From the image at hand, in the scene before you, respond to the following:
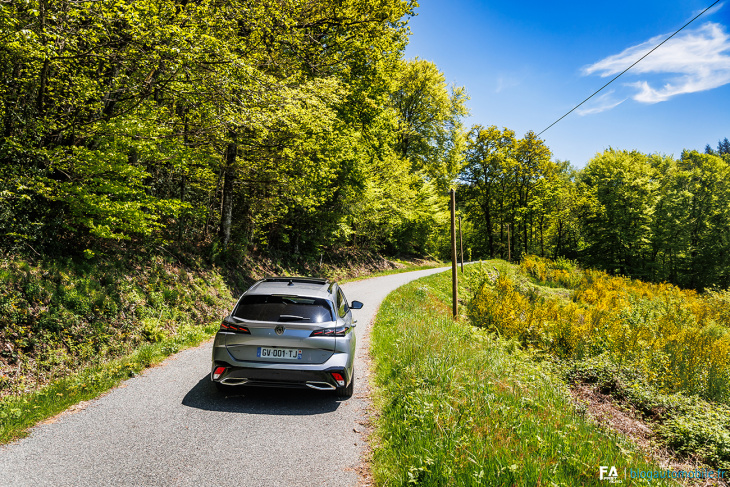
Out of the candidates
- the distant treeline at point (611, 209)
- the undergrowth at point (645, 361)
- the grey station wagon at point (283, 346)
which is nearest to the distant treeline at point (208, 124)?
the grey station wagon at point (283, 346)

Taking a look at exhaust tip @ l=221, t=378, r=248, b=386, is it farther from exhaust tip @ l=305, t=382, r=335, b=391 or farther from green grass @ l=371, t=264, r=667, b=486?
green grass @ l=371, t=264, r=667, b=486

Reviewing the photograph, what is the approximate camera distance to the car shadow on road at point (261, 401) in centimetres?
461

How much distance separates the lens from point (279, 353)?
15.3 ft

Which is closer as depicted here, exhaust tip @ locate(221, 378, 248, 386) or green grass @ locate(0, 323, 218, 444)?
green grass @ locate(0, 323, 218, 444)

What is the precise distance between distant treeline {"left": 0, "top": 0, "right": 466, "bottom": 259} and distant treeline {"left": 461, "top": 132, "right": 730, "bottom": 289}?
92.1ft

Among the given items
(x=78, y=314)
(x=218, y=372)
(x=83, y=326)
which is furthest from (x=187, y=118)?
(x=218, y=372)

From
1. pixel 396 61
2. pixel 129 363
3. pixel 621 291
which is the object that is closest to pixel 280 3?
pixel 396 61

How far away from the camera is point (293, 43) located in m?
12.5

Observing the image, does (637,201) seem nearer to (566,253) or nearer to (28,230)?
(566,253)

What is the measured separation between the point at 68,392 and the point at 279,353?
299 cm

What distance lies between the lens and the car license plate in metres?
4.64

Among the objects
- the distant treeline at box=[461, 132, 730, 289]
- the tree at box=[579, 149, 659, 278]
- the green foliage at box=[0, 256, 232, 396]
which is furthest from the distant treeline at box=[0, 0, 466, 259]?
the tree at box=[579, 149, 659, 278]

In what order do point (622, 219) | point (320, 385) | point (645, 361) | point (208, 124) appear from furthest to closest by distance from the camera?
point (622, 219)
point (208, 124)
point (645, 361)
point (320, 385)

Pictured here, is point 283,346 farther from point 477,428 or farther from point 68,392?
point 68,392
